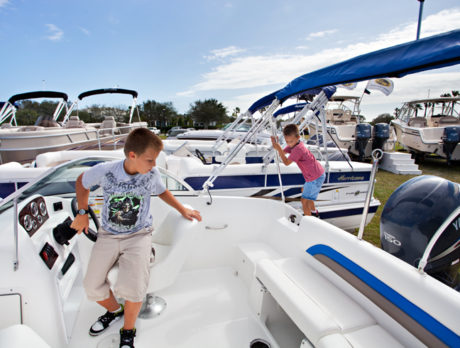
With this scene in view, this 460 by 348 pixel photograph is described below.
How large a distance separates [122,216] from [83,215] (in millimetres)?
202

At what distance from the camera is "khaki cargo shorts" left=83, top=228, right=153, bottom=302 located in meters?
1.33

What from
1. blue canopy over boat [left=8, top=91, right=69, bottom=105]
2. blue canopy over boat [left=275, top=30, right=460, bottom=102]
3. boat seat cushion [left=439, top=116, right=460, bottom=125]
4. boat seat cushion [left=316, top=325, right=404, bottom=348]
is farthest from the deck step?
blue canopy over boat [left=8, top=91, right=69, bottom=105]

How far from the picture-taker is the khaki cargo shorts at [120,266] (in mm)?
1326

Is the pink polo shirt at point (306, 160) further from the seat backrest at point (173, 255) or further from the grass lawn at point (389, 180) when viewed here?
the seat backrest at point (173, 255)

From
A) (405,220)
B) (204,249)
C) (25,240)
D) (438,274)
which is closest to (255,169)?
(204,249)

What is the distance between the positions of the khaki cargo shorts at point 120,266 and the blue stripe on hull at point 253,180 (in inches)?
74.2

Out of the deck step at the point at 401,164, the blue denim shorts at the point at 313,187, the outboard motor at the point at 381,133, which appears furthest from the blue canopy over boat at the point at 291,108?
the outboard motor at the point at 381,133

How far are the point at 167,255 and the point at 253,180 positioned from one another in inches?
87.1

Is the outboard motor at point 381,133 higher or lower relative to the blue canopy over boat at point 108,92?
lower

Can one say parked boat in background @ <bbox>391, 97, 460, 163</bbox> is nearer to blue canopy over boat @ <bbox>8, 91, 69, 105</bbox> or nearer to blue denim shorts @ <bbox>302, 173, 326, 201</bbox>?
blue denim shorts @ <bbox>302, 173, 326, 201</bbox>

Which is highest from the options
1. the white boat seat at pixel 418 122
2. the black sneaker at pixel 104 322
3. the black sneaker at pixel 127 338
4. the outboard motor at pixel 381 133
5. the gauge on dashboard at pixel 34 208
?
the white boat seat at pixel 418 122

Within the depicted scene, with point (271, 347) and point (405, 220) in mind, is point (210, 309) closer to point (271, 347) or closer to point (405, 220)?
point (271, 347)

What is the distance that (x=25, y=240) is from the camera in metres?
1.16

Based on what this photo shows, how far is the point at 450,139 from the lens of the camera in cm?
858
